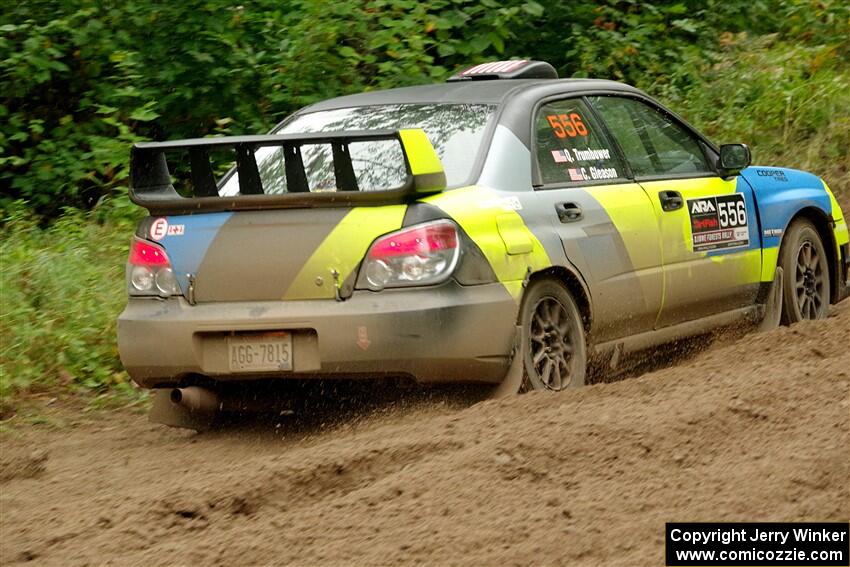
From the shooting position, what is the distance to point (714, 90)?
13.4 meters

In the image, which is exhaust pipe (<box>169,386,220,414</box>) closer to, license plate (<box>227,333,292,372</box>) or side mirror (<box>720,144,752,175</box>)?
license plate (<box>227,333,292,372</box>)

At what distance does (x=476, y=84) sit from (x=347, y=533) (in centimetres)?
327

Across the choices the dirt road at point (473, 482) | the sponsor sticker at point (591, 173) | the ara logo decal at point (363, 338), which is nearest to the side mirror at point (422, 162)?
the ara logo decal at point (363, 338)

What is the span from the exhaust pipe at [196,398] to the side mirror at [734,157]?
3012mm

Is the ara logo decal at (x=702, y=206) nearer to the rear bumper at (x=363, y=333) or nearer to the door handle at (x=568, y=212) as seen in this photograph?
the door handle at (x=568, y=212)

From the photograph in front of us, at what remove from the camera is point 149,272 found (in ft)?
20.8

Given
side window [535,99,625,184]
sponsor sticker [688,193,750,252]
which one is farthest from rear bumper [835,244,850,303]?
side window [535,99,625,184]

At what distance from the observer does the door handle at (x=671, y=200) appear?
23.9 ft

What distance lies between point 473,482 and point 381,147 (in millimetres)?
1945

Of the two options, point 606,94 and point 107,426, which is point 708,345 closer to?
point 606,94

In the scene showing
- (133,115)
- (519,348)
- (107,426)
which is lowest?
(107,426)

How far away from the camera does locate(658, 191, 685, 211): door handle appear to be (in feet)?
23.9

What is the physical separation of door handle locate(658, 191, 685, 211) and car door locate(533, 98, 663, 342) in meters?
0.11

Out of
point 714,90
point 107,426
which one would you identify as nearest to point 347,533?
point 107,426
